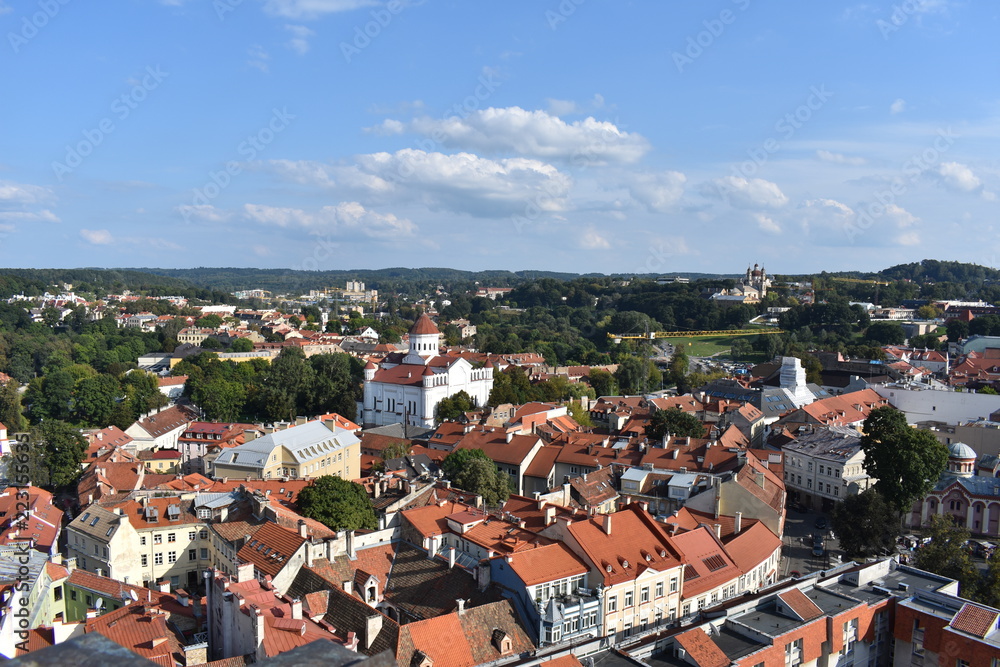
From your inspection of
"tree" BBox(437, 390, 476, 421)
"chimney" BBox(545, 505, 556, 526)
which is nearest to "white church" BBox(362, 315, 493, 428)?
"tree" BBox(437, 390, 476, 421)

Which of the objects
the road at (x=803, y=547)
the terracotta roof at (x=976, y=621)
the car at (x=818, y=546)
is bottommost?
the road at (x=803, y=547)

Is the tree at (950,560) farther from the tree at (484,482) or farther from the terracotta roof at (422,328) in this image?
the terracotta roof at (422,328)

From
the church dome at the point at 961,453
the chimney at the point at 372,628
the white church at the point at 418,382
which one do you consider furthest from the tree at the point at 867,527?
the white church at the point at 418,382

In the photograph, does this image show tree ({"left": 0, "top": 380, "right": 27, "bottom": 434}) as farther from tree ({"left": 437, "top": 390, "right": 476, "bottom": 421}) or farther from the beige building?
tree ({"left": 437, "top": 390, "right": 476, "bottom": 421})

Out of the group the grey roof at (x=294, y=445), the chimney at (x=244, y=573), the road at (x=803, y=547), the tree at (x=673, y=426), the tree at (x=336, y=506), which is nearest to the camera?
the chimney at (x=244, y=573)

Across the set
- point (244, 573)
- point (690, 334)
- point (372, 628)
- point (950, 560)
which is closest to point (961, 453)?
point (950, 560)
